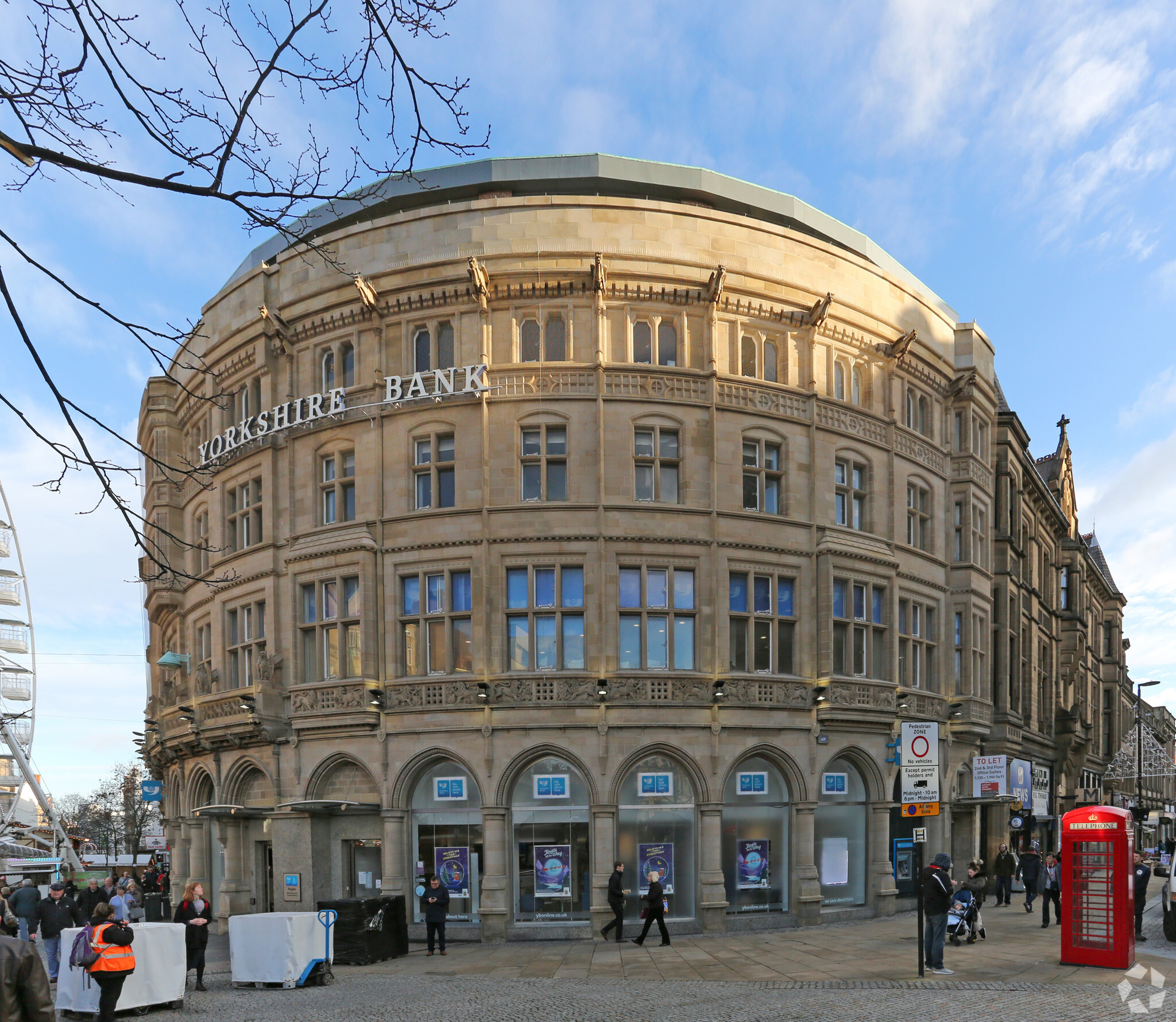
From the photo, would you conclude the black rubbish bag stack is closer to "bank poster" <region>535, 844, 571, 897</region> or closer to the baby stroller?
"bank poster" <region>535, 844, 571, 897</region>

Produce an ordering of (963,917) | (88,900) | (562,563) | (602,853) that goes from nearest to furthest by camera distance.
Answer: (963,917)
(88,900)
(602,853)
(562,563)

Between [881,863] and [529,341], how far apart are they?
1591 cm

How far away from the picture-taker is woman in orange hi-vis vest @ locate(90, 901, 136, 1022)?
607 inches

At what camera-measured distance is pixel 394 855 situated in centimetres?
2675

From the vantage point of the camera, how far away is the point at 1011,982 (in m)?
17.8

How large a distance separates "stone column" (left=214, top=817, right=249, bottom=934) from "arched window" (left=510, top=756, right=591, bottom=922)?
8982 mm

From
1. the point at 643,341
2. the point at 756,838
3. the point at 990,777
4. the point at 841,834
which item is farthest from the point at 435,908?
the point at 990,777

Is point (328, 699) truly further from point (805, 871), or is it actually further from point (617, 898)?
point (805, 871)

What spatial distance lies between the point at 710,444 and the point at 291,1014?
16237 mm

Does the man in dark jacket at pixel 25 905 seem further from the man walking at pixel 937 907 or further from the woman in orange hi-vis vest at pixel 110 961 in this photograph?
the man walking at pixel 937 907

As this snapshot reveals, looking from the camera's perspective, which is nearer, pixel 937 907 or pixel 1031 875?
pixel 937 907

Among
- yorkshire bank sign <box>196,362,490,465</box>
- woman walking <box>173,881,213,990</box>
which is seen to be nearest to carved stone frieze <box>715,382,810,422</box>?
yorkshire bank sign <box>196,362,490,465</box>

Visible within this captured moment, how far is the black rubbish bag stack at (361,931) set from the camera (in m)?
21.8

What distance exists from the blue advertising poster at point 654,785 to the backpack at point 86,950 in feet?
43.3
